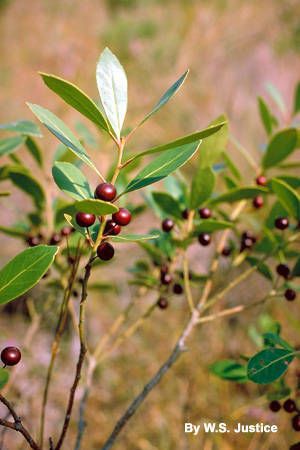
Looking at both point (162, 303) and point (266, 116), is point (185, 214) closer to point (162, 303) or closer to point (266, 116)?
point (162, 303)

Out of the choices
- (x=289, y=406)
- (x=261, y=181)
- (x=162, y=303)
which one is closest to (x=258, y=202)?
(x=261, y=181)

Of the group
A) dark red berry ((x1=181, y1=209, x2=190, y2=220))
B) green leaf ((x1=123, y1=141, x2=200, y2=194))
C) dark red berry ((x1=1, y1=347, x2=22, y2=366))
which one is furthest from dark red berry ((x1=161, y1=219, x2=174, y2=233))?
dark red berry ((x1=1, y1=347, x2=22, y2=366))

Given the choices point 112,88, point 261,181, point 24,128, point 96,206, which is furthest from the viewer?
point 261,181

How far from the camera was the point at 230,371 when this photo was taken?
0.82 meters

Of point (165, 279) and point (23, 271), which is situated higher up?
point (165, 279)

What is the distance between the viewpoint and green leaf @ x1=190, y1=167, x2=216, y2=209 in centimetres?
73

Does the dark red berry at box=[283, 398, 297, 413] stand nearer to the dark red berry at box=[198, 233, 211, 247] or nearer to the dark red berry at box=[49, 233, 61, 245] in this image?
the dark red berry at box=[198, 233, 211, 247]

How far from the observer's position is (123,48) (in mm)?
5984

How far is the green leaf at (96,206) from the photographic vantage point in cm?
43

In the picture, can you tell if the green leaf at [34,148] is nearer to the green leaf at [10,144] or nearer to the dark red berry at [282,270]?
the green leaf at [10,144]

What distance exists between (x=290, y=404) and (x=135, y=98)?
490 cm

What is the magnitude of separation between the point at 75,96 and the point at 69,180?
0.11 metres

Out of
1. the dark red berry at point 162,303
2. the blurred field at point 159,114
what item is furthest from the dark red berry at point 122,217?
the blurred field at point 159,114

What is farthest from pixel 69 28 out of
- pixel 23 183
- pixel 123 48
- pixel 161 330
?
pixel 23 183
